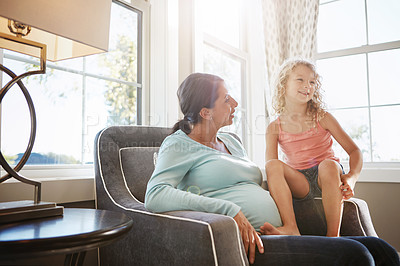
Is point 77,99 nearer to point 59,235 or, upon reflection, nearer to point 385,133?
point 59,235

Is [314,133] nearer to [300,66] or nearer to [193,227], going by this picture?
[300,66]

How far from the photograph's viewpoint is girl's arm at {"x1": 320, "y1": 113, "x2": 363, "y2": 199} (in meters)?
1.43

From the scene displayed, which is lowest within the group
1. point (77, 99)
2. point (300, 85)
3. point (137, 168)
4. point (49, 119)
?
point (137, 168)

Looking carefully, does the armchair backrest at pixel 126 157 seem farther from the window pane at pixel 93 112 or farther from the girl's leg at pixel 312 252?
the girl's leg at pixel 312 252

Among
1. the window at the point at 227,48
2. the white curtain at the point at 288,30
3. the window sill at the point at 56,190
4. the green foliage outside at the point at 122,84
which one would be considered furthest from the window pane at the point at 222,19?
the window sill at the point at 56,190

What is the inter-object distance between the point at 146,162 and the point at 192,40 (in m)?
1.13

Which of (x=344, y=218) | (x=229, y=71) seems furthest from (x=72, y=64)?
(x=229, y=71)

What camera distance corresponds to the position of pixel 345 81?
2.95 m

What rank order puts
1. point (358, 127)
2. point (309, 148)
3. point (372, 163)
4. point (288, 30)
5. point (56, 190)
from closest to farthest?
point (56, 190), point (309, 148), point (372, 163), point (358, 127), point (288, 30)

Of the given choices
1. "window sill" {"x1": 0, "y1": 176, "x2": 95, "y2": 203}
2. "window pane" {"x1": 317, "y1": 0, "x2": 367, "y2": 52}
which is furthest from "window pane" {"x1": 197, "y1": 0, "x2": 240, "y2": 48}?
"window sill" {"x1": 0, "y1": 176, "x2": 95, "y2": 203}

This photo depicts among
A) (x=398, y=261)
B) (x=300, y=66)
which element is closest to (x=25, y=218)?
(x=398, y=261)

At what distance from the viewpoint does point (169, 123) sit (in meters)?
2.14

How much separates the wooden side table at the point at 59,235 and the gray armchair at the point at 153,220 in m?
0.16

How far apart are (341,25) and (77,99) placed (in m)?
2.45
